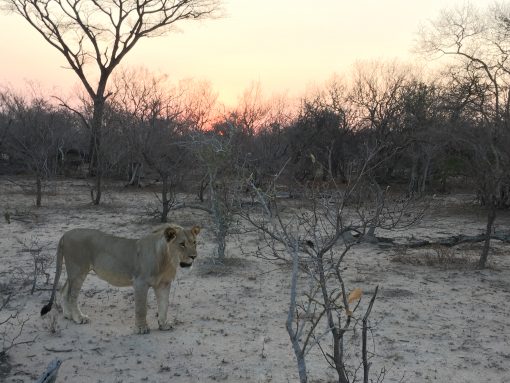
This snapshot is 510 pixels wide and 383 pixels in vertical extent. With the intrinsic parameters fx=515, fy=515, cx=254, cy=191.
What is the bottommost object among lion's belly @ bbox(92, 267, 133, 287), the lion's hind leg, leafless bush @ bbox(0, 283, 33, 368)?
leafless bush @ bbox(0, 283, 33, 368)

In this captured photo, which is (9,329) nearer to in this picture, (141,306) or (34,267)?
(141,306)

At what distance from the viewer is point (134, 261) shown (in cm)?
593

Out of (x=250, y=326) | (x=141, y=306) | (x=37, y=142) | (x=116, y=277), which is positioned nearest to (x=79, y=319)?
(x=116, y=277)

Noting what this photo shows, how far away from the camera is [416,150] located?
90.7 feet

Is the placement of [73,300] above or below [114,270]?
below

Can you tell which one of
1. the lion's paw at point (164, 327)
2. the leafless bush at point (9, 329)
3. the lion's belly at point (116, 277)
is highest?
the lion's belly at point (116, 277)

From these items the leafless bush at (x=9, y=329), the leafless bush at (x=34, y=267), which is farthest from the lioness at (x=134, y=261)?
the leafless bush at (x=34, y=267)

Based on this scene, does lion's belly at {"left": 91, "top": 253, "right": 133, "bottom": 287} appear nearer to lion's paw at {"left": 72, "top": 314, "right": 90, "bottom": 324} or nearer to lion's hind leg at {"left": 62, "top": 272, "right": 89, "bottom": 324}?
lion's hind leg at {"left": 62, "top": 272, "right": 89, "bottom": 324}

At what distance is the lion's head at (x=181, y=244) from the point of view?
219 inches

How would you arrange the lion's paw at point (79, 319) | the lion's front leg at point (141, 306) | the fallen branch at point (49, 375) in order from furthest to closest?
the lion's paw at point (79, 319)
the lion's front leg at point (141, 306)
the fallen branch at point (49, 375)

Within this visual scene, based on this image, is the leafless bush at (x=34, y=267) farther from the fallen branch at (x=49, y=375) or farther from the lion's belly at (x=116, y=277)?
the fallen branch at (x=49, y=375)

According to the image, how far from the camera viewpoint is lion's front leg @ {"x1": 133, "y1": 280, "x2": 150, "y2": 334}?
5758mm

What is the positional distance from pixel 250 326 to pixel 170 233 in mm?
1595

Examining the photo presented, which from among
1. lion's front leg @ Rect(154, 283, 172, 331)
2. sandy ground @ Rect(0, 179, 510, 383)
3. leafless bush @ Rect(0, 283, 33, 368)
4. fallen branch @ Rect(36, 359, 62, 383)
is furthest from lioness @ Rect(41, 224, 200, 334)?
fallen branch @ Rect(36, 359, 62, 383)
